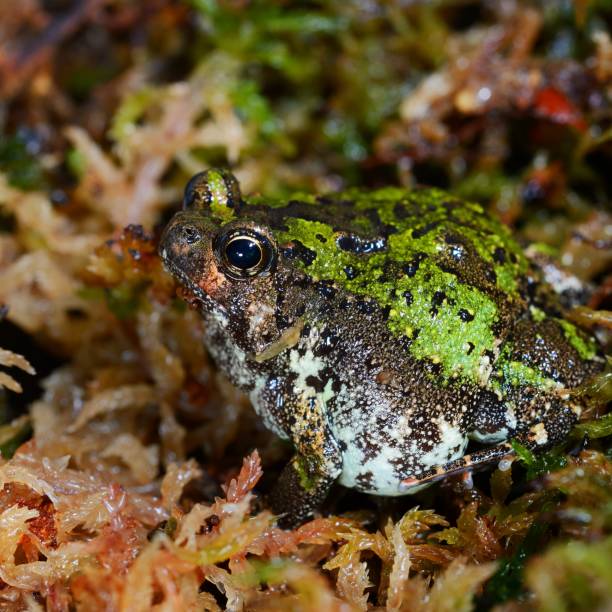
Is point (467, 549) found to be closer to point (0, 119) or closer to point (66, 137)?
point (66, 137)

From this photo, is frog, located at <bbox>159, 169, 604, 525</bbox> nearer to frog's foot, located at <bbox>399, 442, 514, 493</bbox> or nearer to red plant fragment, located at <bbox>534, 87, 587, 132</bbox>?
frog's foot, located at <bbox>399, 442, 514, 493</bbox>

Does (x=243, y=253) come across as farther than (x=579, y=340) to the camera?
No

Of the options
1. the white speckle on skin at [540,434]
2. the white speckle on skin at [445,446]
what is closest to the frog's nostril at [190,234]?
the white speckle on skin at [445,446]

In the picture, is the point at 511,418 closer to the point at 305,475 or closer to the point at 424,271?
the point at 424,271

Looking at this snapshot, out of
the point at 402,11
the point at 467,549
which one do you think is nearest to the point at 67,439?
the point at 467,549

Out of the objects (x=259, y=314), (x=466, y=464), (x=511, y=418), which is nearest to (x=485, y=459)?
(x=466, y=464)
